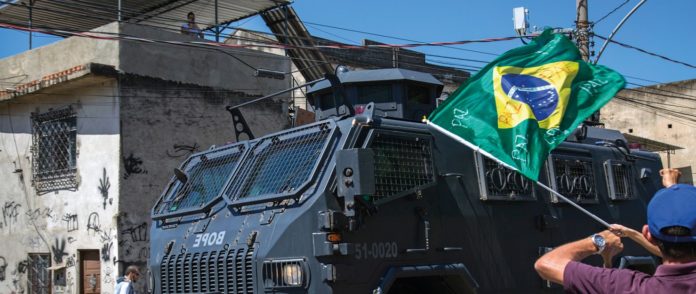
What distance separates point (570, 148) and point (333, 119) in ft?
9.62

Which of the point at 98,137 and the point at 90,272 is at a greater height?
the point at 98,137

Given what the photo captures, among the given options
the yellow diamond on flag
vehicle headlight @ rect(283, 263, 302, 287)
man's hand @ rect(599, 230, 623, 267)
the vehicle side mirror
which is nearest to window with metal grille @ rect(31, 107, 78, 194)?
vehicle headlight @ rect(283, 263, 302, 287)

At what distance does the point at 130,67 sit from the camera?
16047 millimetres

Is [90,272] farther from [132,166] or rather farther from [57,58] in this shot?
[57,58]

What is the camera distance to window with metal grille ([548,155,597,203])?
28.6 ft

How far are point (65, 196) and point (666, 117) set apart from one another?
2204cm

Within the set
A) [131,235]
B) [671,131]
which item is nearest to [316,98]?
[131,235]

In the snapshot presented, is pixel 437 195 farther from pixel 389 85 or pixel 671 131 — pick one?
pixel 671 131

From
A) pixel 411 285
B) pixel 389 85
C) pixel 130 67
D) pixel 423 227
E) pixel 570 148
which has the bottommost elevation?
pixel 411 285

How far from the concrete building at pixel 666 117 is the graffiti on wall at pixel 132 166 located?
18.9 m

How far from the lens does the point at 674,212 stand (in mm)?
2861

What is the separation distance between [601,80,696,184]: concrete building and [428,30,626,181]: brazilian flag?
24.4m

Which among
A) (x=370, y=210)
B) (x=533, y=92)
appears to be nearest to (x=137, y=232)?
(x=370, y=210)

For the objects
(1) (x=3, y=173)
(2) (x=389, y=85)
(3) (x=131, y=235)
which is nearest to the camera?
(2) (x=389, y=85)
